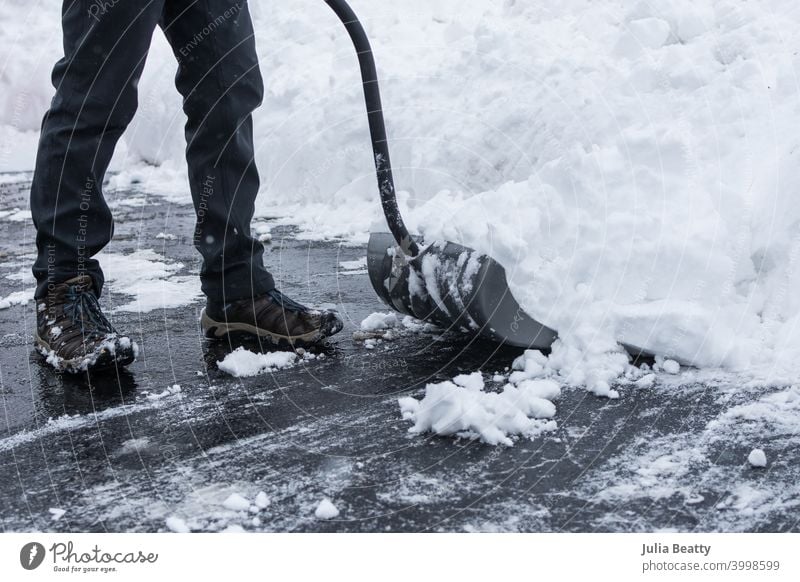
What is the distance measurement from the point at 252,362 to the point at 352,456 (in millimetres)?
657

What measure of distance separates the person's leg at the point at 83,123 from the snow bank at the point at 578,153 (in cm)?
96

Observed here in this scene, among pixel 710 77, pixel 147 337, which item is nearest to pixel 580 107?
pixel 710 77

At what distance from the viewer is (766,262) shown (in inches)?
103

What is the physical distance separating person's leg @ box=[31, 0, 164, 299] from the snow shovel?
66 cm

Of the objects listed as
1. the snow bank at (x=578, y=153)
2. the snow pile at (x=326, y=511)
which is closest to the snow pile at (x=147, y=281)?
the snow bank at (x=578, y=153)

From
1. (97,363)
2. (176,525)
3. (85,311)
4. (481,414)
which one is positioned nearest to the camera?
(176,525)

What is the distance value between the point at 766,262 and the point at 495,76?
89.0 inches

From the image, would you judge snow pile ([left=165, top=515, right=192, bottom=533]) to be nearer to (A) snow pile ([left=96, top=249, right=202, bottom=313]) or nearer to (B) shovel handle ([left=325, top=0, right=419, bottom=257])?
(B) shovel handle ([left=325, top=0, right=419, bottom=257])

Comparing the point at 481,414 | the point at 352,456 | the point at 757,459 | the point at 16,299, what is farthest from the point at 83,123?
the point at 757,459

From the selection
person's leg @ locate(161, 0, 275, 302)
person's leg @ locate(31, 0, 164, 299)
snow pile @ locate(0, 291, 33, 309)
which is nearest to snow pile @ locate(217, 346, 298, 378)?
person's leg @ locate(161, 0, 275, 302)

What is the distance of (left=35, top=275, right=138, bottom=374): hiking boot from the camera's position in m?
2.32

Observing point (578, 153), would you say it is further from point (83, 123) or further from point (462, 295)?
point (83, 123)

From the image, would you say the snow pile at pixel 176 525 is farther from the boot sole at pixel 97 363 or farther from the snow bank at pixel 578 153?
the snow bank at pixel 578 153

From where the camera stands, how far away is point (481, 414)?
1926mm
